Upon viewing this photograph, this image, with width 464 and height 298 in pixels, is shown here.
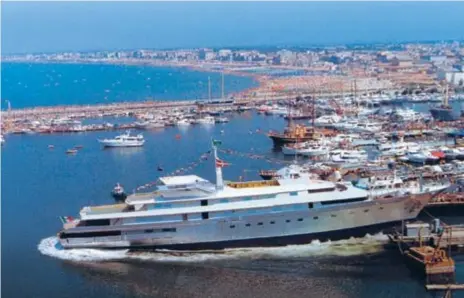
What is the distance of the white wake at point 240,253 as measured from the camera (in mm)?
17328

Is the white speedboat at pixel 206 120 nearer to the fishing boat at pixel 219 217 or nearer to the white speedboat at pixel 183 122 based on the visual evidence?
the white speedboat at pixel 183 122

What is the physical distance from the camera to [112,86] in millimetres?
74188

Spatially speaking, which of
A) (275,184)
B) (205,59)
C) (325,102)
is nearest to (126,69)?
(205,59)

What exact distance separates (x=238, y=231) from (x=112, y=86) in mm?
58433

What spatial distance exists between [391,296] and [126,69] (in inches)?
3575

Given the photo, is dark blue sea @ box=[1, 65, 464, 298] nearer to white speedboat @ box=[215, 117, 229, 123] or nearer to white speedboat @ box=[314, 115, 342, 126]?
white speedboat @ box=[314, 115, 342, 126]

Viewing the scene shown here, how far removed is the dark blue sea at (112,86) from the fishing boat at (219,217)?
41709 mm

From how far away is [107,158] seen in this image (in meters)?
32.3

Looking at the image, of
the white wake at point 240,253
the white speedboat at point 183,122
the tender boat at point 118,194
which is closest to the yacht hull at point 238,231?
the white wake at point 240,253

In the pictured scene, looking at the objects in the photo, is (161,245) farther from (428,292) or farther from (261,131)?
(261,131)

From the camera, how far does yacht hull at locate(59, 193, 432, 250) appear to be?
17.7 m

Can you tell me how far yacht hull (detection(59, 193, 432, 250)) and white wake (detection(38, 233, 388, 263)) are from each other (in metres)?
0.15

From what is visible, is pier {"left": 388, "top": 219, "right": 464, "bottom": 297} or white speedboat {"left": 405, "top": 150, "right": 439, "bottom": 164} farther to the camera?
white speedboat {"left": 405, "top": 150, "right": 439, "bottom": 164}

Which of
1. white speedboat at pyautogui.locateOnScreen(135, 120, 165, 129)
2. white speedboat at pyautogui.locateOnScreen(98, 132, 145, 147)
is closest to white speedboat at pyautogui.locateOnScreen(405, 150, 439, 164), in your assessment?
white speedboat at pyautogui.locateOnScreen(98, 132, 145, 147)
